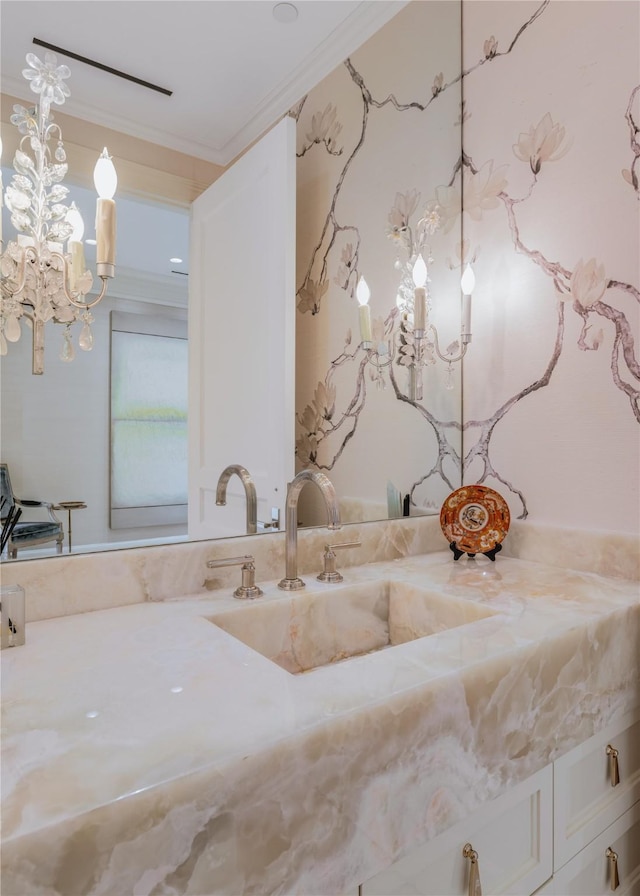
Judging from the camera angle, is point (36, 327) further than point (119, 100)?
No

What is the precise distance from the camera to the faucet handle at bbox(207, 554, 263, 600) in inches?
41.9

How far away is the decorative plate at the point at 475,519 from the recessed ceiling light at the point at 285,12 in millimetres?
1334

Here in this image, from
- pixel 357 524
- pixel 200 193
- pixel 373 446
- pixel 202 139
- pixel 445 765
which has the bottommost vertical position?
pixel 445 765

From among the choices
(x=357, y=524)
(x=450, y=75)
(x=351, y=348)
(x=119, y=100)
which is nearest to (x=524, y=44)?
(x=450, y=75)

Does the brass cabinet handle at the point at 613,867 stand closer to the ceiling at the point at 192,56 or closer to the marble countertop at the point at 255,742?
the marble countertop at the point at 255,742

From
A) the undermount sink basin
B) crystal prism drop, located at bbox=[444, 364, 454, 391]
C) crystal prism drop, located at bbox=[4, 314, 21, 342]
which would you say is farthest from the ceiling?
the undermount sink basin

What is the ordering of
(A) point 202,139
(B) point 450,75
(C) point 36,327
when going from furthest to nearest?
1. (B) point 450,75
2. (A) point 202,139
3. (C) point 36,327

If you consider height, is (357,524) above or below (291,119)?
below

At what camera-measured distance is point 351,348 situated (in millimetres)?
1475

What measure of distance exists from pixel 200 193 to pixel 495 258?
33.9 inches

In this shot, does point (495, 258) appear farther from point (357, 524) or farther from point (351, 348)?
point (357, 524)

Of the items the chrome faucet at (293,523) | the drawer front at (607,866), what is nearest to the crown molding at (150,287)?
the chrome faucet at (293,523)

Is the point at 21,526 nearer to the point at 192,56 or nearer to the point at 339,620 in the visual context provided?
the point at 339,620

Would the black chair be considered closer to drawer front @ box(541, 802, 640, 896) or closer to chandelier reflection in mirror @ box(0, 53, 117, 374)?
chandelier reflection in mirror @ box(0, 53, 117, 374)
